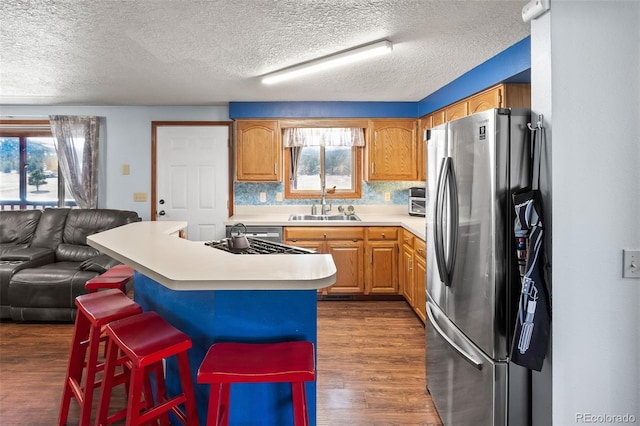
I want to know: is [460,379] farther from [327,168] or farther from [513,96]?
[327,168]

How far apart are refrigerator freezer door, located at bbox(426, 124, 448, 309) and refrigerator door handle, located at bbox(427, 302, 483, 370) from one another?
0.11 metres

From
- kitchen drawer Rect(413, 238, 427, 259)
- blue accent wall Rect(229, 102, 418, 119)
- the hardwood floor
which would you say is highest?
blue accent wall Rect(229, 102, 418, 119)

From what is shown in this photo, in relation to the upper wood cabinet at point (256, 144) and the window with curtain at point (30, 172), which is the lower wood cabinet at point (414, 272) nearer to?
the upper wood cabinet at point (256, 144)

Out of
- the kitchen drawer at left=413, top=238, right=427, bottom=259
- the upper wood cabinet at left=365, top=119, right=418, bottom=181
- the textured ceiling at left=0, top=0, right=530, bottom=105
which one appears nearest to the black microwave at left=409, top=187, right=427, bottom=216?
the upper wood cabinet at left=365, top=119, right=418, bottom=181

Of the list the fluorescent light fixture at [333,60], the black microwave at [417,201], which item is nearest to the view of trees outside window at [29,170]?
the fluorescent light fixture at [333,60]

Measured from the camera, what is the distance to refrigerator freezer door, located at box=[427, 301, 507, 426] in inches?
63.6

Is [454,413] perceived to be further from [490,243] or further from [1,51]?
[1,51]

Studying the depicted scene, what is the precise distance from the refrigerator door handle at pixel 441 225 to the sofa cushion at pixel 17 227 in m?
4.32

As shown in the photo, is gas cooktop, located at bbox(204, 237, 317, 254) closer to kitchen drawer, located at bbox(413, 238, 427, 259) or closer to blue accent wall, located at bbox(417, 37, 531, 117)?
kitchen drawer, located at bbox(413, 238, 427, 259)

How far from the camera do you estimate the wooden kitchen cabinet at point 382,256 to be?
418 cm

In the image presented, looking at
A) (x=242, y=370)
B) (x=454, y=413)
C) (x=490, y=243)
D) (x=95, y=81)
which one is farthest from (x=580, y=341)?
(x=95, y=81)

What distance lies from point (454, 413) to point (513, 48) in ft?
7.57

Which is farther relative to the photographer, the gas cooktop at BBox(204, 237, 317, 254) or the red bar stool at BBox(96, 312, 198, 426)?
the gas cooktop at BBox(204, 237, 317, 254)

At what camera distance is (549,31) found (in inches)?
63.2
